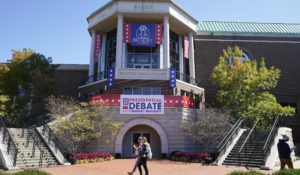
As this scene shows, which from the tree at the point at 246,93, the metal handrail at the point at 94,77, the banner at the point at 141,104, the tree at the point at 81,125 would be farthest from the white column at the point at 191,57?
the tree at the point at 81,125

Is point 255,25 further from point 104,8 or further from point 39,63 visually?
point 39,63

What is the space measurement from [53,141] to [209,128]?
10476 mm

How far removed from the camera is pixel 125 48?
3083cm

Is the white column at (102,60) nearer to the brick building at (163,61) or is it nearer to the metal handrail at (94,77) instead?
the brick building at (163,61)

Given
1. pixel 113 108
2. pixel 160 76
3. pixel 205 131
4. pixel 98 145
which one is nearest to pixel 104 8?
pixel 160 76

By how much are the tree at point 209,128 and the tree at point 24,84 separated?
1340cm

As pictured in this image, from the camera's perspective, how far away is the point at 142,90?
90.0 feet

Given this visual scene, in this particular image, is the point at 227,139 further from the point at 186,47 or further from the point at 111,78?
the point at 186,47

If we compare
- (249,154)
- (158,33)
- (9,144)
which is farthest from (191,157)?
(158,33)

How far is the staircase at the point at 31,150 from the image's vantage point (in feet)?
59.8

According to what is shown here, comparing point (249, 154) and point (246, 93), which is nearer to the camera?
point (249, 154)

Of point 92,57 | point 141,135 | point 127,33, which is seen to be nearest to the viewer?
point 141,135

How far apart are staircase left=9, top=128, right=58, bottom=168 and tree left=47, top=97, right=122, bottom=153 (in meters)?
1.59

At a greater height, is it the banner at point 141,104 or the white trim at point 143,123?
the banner at point 141,104
